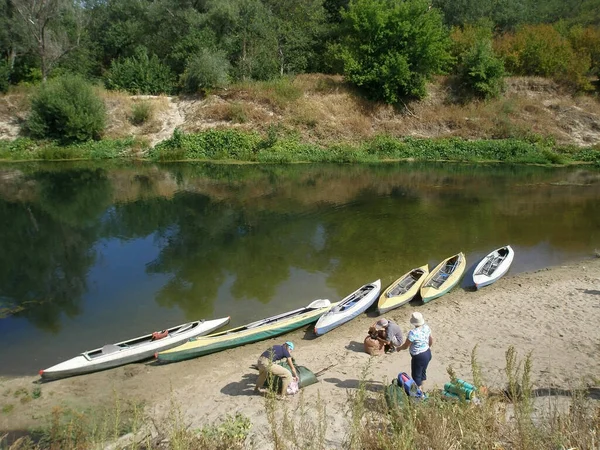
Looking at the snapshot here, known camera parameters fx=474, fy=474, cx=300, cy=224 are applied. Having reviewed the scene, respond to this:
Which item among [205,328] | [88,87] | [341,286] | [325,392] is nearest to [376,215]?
[341,286]

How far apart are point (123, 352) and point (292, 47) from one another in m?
Answer: 44.5

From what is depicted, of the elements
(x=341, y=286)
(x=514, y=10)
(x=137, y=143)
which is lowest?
(x=137, y=143)

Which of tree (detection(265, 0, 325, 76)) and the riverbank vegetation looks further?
tree (detection(265, 0, 325, 76))

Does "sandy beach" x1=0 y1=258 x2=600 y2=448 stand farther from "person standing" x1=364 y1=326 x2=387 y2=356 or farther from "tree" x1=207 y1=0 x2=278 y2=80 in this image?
"tree" x1=207 y1=0 x2=278 y2=80

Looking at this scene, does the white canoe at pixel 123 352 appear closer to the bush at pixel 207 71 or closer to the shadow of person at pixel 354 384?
the shadow of person at pixel 354 384

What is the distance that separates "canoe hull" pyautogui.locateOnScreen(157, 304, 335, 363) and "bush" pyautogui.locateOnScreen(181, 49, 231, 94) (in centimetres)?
3623

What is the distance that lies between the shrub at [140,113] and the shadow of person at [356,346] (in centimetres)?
3663

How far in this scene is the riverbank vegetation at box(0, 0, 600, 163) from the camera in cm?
3981

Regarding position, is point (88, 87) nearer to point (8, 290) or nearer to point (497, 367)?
point (8, 290)

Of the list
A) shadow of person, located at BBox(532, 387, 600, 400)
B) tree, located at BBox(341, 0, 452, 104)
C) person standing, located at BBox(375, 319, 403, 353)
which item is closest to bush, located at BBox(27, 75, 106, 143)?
tree, located at BBox(341, 0, 452, 104)

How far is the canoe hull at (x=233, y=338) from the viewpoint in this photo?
10.4m

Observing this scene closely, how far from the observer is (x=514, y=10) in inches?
2222

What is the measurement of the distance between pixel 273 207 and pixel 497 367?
15.5 meters

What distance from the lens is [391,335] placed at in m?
10.3
